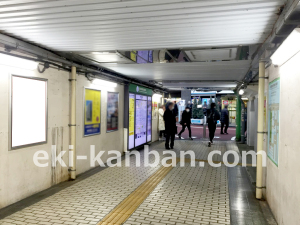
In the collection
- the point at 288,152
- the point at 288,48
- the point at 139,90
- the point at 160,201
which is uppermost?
the point at 139,90

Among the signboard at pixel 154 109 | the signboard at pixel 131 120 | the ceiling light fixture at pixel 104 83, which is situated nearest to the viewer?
the ceiling light fixture at pixel 104 83

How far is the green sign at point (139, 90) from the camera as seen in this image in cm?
895

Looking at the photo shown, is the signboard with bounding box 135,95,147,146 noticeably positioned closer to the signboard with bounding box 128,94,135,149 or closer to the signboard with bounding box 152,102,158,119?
the signboard with bounding box 128,94,135,149

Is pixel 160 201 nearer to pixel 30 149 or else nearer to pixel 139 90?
pixel 30 149

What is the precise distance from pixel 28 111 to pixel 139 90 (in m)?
5.56

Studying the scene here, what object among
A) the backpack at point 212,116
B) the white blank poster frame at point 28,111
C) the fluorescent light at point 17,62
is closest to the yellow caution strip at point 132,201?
the white blank poster frame at point 28,111

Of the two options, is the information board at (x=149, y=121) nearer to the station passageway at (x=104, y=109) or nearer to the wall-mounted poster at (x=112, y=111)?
the wall-mounted poster at (x=112, y=111)

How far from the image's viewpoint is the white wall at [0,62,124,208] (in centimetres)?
400

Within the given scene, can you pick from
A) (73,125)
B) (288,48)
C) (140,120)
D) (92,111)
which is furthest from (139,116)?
(288,48)

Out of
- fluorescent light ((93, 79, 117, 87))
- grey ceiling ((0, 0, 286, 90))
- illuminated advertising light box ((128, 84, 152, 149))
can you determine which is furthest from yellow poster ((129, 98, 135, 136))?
grey ceiling ((0, 0, 286, 90))

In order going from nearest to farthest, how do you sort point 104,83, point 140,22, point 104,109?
1. point 140,22
2. point 104,83
3. point 104,109

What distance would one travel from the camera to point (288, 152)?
3080 mm

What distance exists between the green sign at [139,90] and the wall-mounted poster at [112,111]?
962 mm

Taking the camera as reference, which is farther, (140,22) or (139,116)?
(139,116)
